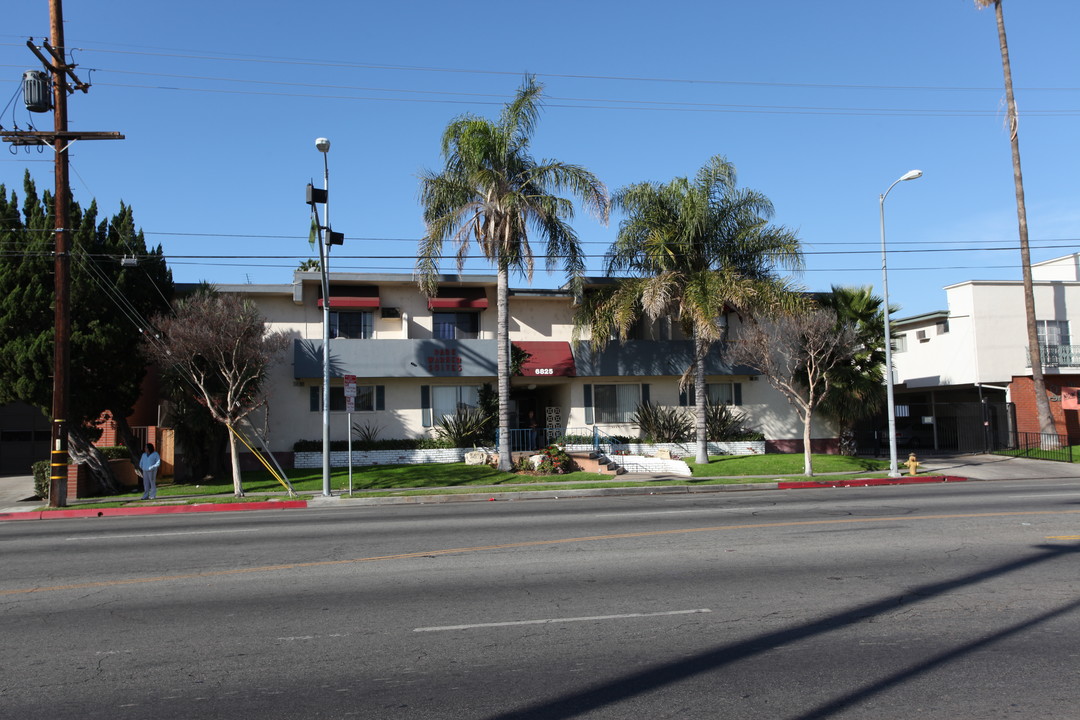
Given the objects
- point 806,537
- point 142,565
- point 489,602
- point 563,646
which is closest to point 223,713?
point 563,646

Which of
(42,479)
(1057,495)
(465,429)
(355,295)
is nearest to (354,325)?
(355,295)

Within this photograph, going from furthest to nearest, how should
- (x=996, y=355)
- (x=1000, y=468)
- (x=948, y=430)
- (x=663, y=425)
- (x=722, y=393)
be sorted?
(x=948, y=430)
(x=996, y=355)
(x=722, y=393)
(x=663, y=425)
(x=1000, y=468)

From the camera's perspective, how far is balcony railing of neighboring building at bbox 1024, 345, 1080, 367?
1345 inches

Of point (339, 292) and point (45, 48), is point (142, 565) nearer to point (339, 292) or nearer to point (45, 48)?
point (45, 48)

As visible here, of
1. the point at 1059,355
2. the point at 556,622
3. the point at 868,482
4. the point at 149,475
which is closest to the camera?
the point at 556,622

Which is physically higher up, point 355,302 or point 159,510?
point 355,302

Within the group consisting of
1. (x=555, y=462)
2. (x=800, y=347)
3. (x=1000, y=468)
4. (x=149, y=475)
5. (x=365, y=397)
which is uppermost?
(x=800, y=347)

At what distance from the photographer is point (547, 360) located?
2941 cm

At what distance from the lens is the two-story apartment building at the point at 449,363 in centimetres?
2856

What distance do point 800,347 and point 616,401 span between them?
8155mm

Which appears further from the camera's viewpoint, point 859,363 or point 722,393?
point 722,393

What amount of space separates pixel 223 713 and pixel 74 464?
70.2 ft

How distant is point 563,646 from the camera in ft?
21.7

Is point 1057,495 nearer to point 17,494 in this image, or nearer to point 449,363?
point 449,363
